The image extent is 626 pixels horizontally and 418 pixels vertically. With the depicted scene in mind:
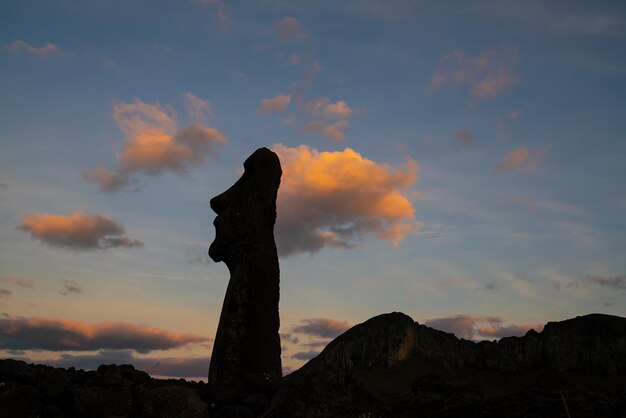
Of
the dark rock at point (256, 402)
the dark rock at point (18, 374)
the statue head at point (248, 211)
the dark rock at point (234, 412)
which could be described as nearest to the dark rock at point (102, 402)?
the dark rock at point (18, 374)

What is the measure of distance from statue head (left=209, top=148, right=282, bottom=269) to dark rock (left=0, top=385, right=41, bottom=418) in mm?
6254

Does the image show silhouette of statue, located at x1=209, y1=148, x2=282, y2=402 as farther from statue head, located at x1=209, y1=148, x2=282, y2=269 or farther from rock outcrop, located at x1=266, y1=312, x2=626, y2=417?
rock outcrop, located at x1=266, y1=312, x2=626, y2=417

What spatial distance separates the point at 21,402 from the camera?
34.9 feet

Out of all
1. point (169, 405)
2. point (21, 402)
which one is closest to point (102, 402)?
point (21, 402)

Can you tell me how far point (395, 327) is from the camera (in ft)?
255

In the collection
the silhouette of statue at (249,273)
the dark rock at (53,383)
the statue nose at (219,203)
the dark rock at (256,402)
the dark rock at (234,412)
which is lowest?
the dark rock at (234,412)

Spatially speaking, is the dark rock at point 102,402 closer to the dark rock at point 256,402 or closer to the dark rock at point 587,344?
the dark rock at point 256,402

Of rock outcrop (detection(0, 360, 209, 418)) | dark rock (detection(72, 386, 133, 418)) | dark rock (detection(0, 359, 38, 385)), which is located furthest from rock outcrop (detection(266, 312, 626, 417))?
dark rock (detection(0, 359, 38, 385))

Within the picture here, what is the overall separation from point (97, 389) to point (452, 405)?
7240 mm

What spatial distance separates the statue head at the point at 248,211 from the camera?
15.9 metres

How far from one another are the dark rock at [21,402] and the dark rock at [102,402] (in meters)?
0.67

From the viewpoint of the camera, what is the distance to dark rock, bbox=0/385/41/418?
1048 cm

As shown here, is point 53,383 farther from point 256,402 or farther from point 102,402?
point 256,402

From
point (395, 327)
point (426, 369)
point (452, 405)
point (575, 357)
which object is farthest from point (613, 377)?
point (452, 405)
